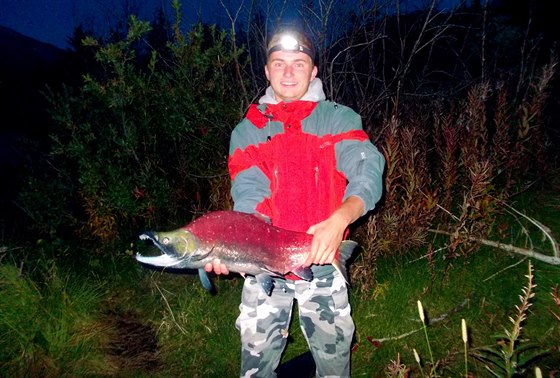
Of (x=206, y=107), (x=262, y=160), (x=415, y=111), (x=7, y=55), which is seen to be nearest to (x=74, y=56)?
(x=206, y=107)

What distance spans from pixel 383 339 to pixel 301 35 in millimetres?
2816

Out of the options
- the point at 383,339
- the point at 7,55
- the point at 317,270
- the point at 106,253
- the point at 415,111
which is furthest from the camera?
the point at 7,55

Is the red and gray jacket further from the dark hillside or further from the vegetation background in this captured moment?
the dark hillside

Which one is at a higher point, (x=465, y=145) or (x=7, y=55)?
(x=7, y=55)

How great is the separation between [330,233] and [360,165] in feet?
1.97

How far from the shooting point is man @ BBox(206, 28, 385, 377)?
115 inches

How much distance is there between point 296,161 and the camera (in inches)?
116

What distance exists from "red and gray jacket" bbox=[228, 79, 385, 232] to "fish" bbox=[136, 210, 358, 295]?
0.38m

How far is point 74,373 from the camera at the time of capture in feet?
12.0

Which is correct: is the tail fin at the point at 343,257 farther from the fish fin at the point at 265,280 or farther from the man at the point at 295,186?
the fish fin at the point at 265,280

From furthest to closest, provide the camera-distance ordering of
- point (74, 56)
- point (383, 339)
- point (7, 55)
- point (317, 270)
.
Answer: point (7, 55) < point (74, 56) < point (383, 339) < point (317, 270)

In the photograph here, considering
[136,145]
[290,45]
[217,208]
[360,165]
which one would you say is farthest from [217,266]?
[136,145]

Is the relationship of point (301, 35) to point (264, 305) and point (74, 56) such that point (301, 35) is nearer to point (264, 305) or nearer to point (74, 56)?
point (264, 305)

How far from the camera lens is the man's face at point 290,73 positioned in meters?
3.10
